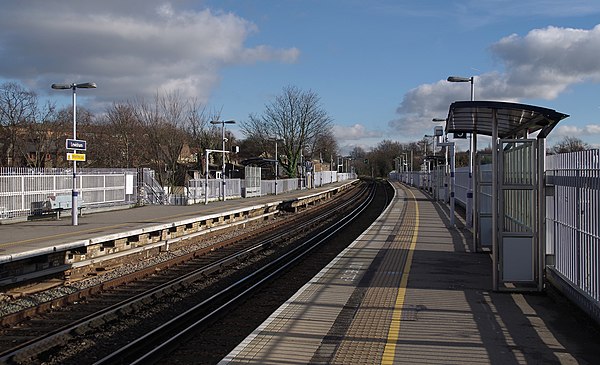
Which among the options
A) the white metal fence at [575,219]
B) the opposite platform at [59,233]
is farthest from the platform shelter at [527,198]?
the opposite platform at [59,233]

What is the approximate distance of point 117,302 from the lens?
1142cm

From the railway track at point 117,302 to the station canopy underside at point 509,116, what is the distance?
5.54 m

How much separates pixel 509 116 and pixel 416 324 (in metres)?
4.48

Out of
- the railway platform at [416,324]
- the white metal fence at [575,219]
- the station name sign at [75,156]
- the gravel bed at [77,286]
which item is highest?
the station name sign at [75,156]

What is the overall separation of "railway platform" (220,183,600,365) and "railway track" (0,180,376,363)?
228 cm

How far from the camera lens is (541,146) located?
9.77m

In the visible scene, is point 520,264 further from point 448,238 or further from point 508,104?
point 448,238

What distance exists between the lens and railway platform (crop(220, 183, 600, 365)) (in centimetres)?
655

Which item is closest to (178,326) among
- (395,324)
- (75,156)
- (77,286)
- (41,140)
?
(395,324)

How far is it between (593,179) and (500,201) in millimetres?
2510

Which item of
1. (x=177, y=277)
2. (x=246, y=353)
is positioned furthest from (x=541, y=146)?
(x=177, y=277)

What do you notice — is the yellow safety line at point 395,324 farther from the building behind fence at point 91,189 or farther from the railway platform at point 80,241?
the building behind fence at point 91,189

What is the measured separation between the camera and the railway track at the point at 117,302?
8.27 meters

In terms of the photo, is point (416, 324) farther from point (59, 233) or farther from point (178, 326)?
point (59, 233)
